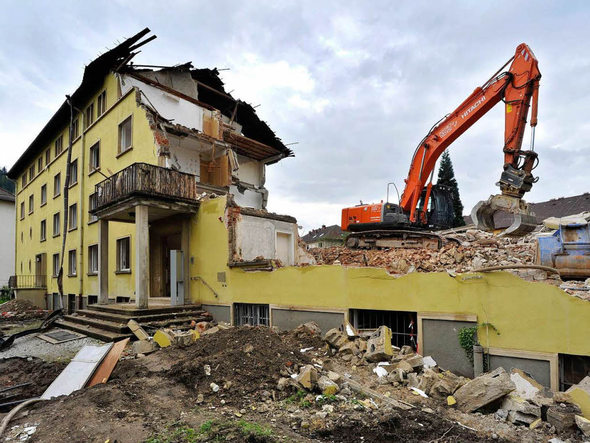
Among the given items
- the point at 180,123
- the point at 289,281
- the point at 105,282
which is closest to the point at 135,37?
the point at 180,123

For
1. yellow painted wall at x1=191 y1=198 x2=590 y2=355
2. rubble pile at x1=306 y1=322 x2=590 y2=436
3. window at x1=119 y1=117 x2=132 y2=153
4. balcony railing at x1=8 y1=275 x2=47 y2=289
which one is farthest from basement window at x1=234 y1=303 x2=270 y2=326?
balcony railing at x1=8 y1=275 x2=47 y2=289

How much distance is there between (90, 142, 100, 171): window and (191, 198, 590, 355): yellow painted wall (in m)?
10.4

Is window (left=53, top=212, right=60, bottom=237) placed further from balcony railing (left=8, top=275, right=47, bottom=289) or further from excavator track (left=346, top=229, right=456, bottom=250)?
excavator track (left=346, top=229, right=456, bottom=250)

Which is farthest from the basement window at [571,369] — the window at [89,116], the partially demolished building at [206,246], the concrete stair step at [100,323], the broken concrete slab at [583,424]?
the window at [89,116]

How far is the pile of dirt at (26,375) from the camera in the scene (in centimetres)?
691

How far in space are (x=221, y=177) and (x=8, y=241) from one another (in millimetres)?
29242

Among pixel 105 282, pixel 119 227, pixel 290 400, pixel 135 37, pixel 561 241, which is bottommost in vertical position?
pixel 290 400

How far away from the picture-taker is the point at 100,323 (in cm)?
1170

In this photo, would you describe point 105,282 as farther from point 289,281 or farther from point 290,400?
point 290,400

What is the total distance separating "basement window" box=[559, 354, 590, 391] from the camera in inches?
247

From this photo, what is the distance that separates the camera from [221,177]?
58.5 feet

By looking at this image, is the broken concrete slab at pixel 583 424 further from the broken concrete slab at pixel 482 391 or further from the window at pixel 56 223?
the window at pixel 56 223

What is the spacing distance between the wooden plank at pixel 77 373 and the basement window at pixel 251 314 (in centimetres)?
424

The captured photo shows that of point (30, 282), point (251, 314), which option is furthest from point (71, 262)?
point (251, 314)
